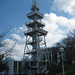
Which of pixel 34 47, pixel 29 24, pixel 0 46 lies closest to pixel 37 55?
pixel 34 47

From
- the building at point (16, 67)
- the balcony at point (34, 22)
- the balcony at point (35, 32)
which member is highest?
the balcony at point (34, 22)

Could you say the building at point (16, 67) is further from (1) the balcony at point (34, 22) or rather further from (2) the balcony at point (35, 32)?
(1) the balcony at point (34, 22)

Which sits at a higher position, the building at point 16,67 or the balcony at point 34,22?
the balcony at point 34,22

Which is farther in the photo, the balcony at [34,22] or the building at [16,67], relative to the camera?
the balcony at [34,22]

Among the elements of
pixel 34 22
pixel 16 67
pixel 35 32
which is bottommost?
pixel 16 67

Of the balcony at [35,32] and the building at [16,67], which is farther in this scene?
the balcony at [35,32]

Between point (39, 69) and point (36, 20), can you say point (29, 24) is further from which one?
point (39, 69)

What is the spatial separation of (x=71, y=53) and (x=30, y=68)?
63.9 ft

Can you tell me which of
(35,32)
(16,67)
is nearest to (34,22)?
(35,32)

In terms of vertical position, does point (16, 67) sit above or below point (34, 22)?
below

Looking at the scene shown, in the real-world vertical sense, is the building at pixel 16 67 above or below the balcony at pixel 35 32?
below

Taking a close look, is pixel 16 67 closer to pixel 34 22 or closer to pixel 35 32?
pixel 35 32

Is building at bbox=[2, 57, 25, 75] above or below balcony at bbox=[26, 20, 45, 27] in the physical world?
below

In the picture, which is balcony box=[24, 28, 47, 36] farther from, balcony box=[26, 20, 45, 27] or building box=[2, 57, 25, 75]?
building box=[2, 57, 25, 75]
